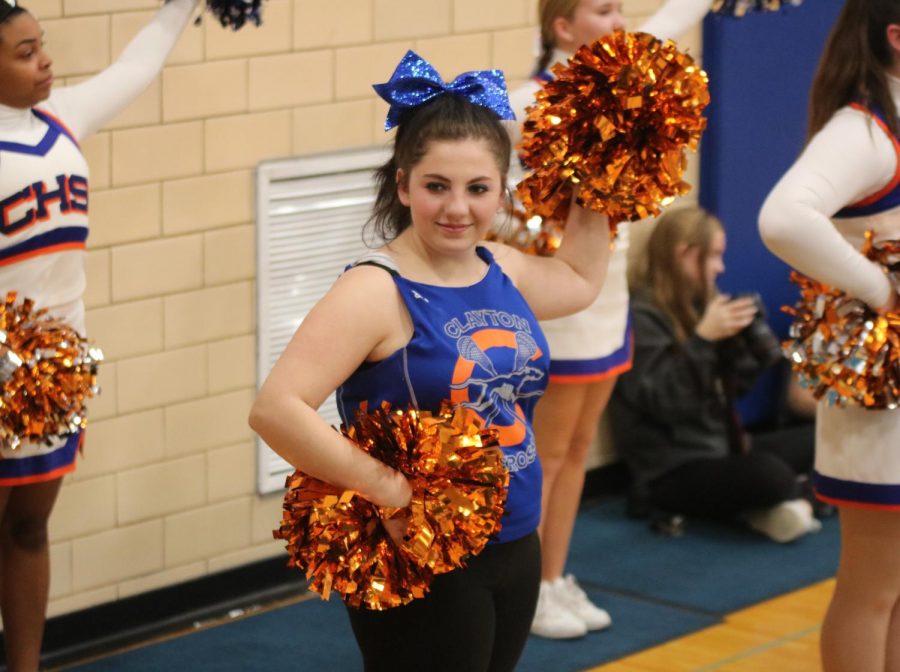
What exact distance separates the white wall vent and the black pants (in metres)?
1.29

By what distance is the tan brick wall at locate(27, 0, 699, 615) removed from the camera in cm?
396

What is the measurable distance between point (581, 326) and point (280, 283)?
36.3 inches

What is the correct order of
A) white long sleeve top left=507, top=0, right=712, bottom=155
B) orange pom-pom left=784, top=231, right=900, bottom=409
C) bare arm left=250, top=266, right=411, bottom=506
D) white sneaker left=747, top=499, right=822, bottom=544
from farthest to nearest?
Result: white sneaker left=747, top=499, right=822, bottom=544 < white long sleeve top left=507, top=0, right=712, bottom=155 < orange pom-pom left=784, top=231, right=900, bottom=409 < bare arm left=250, top=266, right=411, bottom=506

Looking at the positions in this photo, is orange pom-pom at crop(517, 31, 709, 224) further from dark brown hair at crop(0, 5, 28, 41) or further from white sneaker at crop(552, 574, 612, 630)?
white sneaker at crop(552, 574, 612, 630)

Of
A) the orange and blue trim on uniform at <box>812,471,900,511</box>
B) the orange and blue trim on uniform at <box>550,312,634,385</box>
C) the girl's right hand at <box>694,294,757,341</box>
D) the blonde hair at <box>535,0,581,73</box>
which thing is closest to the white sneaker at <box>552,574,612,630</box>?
the orange and blue trim on uniform at <box>550,312,634,385</box>

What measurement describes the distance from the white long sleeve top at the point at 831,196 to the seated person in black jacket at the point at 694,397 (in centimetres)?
200

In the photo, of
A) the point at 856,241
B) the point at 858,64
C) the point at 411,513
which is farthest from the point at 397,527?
the point at 858,64

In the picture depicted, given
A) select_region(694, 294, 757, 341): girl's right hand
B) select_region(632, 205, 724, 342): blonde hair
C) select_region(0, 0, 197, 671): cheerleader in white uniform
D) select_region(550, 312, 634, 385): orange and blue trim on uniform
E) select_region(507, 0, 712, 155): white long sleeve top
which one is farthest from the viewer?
select_region(632, 205, 724, 342): blonde hair

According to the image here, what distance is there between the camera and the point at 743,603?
440 centimetres

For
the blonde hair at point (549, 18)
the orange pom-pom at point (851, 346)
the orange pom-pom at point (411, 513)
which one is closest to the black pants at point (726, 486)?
the blonde hair at point (549, 18)

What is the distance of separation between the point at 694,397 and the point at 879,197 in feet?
7.02

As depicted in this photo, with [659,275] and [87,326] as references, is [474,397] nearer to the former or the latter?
[87,326]

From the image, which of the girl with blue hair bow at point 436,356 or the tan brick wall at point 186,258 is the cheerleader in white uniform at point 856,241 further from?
the tan brick wall at point 186,258

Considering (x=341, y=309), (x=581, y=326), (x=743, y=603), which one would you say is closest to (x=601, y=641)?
(x=743, y=603)
